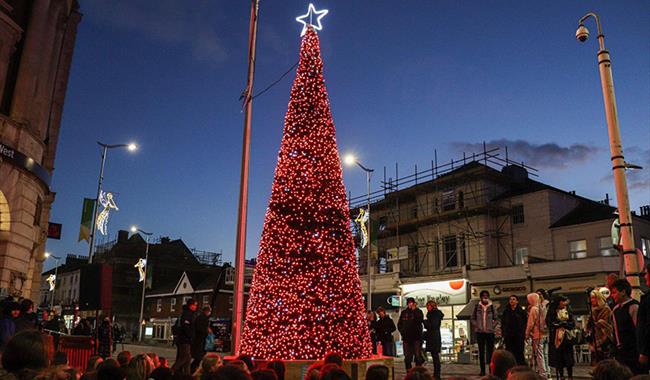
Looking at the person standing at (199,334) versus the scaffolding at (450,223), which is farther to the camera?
the scaffolding at (450,223)

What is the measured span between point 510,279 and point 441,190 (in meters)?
10.2

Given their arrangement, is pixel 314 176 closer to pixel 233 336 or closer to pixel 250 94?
pixel 250 94

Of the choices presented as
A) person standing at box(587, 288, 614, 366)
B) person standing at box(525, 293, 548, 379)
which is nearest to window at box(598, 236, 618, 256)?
person standing at box(525, 293, 548, 379)

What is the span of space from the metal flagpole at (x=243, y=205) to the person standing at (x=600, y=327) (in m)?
7.04

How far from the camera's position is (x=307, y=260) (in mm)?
11875

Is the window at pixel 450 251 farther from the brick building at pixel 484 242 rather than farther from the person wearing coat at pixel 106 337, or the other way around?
the person wearing coat at pixel 106 337

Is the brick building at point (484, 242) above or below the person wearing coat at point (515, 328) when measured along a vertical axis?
above

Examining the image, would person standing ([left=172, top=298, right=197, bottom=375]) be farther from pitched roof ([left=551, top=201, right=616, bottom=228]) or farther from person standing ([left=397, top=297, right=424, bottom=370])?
pitched roof ([left=551, top=201, right=616, bottom=228])

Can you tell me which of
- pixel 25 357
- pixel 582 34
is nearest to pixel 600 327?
pixel 582 34

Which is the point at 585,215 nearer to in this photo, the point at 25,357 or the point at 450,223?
the point at 450,223

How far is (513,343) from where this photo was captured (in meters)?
12.2

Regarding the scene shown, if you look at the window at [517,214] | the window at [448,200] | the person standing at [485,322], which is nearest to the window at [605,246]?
the window at [517,214]

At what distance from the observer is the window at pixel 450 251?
120ft

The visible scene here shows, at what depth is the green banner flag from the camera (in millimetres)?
27097
